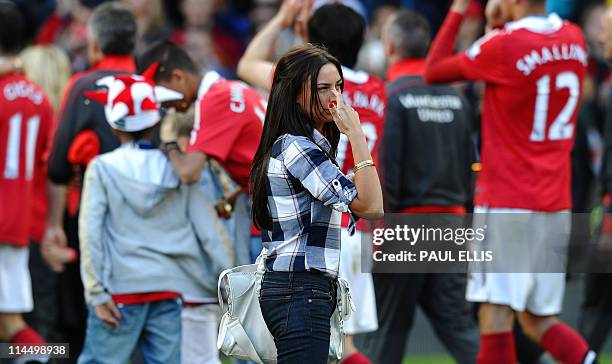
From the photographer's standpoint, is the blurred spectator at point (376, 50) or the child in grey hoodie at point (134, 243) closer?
the child in grey hoodie at point (134, 243)

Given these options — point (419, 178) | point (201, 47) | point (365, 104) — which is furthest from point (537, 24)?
point (201, 47)

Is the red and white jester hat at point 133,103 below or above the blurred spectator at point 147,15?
above

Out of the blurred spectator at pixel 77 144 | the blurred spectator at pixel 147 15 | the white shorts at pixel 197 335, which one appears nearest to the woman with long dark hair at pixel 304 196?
the white shorts at pixel 197 335

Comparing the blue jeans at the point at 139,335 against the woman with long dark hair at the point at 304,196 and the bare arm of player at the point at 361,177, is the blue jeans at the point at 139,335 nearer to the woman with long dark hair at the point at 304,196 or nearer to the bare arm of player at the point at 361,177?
the woman with long dark hair at the point at 304,196

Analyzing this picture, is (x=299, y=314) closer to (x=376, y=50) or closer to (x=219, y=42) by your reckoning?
(x=376, y=50)

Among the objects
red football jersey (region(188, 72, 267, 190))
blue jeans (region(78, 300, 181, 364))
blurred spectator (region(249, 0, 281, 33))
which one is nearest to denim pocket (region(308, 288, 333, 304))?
red football jersey (region(188, 72, 267, 190))

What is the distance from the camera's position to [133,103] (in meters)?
6.75

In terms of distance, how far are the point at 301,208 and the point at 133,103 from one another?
178 cm

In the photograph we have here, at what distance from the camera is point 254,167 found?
5445 millimetres

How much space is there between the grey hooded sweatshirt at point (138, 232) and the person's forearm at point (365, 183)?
184 cm

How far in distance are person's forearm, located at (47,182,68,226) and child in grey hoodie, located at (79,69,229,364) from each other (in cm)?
168

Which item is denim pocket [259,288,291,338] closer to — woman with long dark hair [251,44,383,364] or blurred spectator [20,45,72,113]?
woman with long dark hair [251,44,383,364]

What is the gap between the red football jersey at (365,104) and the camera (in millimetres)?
7473

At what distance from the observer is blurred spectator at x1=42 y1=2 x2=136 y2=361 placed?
779 centimetres
